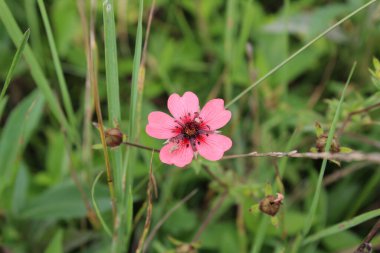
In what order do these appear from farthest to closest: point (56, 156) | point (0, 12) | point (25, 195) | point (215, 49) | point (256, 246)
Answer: point (215, 49) < point (56, 156) < point (25, 195) < point (256, 246) < point (0, 12)

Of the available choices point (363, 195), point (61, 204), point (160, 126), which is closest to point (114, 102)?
point (160, 126)

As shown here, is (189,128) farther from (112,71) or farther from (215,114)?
(112,71)

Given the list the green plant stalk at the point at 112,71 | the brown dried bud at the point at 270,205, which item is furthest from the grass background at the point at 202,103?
the brown dried bud at the point at 270,205

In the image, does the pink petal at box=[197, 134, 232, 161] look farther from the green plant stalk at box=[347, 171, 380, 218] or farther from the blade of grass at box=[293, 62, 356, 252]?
the green plant stalk at box=[347, 171, 380, 218]

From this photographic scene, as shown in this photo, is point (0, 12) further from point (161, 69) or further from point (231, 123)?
point (231, 123)

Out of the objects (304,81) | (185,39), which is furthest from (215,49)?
(304,81)

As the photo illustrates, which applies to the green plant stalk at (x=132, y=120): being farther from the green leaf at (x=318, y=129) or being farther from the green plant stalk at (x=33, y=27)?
the green plant stalk at (x=33, y=27)

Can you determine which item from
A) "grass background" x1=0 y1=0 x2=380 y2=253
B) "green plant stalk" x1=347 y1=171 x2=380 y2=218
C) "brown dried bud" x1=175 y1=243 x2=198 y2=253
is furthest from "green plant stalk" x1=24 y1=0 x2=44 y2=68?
"green plant stalk" x1=347 y1=171 x2=380 y2=218
